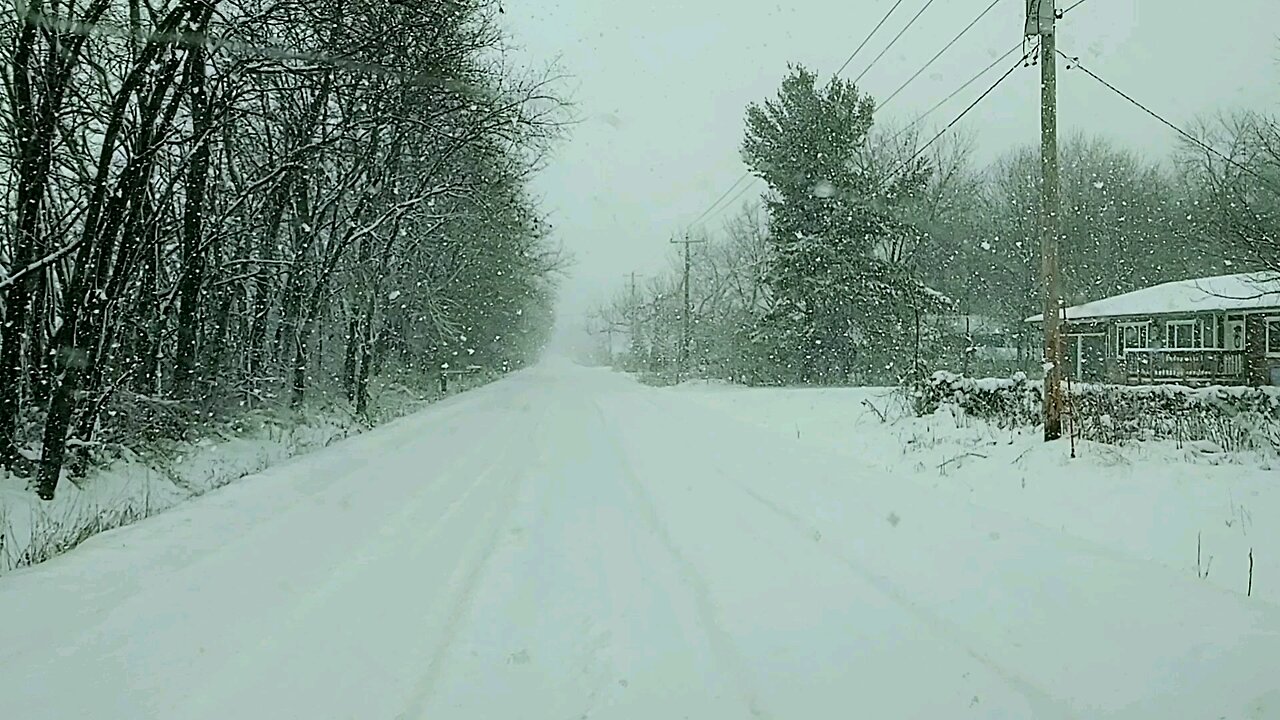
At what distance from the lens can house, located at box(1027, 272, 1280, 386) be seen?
26781 mm

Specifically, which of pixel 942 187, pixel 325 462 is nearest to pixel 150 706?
pixel 325 462

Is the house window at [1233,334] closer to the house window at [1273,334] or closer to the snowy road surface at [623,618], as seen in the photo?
the house window at [1273,334]

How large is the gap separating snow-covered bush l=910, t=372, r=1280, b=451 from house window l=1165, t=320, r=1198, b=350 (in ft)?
86.9

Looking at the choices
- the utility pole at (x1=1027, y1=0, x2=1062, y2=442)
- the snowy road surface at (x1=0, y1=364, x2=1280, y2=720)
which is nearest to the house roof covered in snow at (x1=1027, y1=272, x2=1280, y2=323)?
the utility pole at (x1=1027, y1=0, x2=1062, y2=442)

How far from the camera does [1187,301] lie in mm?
31719

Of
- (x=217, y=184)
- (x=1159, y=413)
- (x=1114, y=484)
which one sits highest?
(x=217, y=184)

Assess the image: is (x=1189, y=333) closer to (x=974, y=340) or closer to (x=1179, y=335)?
(x=1179, y=335)

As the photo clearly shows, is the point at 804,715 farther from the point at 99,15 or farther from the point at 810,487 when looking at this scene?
the point at 99,15

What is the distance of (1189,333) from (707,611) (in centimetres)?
3736

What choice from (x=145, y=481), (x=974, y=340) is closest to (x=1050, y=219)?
(x=145, y=481)

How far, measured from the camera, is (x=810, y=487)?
10.2 m

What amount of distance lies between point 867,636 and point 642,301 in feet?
302

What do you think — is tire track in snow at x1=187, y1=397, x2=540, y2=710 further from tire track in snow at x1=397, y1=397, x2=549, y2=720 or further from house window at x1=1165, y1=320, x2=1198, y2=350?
house window at x1=1165, y1=320, x2=1198, y2=350

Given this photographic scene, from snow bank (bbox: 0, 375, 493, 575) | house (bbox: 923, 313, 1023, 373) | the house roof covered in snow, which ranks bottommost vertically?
snow bank (bbox: 0, 375, 493, 575)
